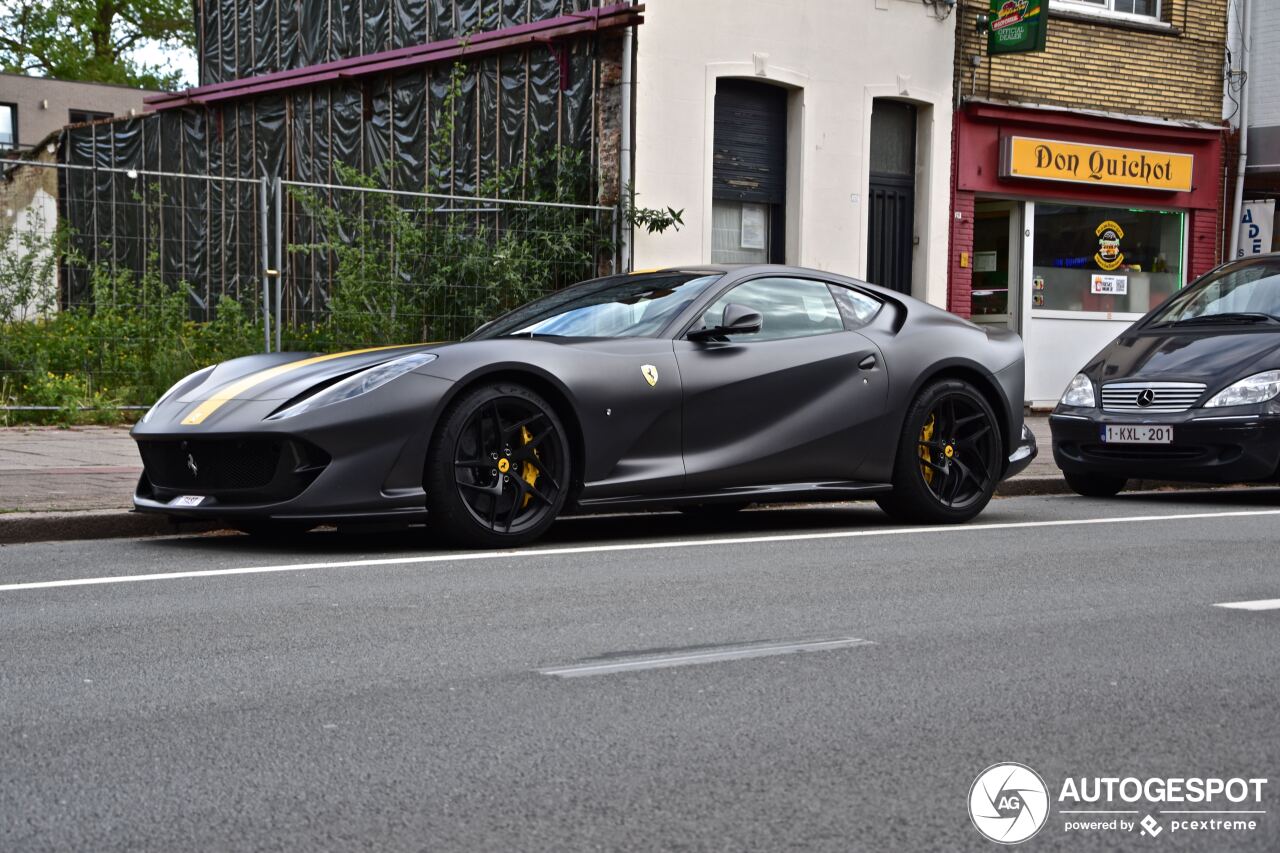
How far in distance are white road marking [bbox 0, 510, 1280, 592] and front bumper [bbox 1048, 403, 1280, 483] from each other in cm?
38

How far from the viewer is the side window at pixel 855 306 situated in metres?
8.73

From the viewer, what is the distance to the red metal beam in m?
16.7

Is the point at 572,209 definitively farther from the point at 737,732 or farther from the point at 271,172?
the point at 737,732

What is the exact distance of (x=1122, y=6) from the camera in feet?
65.9

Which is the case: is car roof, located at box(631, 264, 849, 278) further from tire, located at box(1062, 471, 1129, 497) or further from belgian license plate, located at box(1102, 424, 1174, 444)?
tire, located at box(1062, 471, 1129, 497)

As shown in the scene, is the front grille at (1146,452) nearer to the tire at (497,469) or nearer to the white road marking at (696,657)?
the tire at (497,469)

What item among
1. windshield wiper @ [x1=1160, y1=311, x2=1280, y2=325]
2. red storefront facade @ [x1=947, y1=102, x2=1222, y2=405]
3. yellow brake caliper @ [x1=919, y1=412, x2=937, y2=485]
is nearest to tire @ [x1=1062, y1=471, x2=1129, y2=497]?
windshield wiper @ [x1=1160, y1=311, x2=1280, y2=325]

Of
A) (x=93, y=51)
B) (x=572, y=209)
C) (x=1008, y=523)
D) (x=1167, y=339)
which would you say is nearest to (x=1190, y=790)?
(x=1008, y=523)

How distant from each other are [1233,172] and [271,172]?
1259 centimetres

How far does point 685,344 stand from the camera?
7.98m

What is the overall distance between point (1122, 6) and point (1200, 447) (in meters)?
11.4

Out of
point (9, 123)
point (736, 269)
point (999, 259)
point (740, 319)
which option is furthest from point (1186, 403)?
point (9, 123)

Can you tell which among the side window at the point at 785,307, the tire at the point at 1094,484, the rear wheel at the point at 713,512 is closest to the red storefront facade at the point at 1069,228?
the tire at the point at 1094,484

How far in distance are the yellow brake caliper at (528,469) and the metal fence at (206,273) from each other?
660 centimetres
